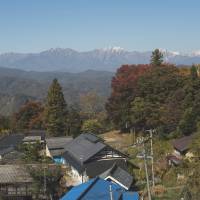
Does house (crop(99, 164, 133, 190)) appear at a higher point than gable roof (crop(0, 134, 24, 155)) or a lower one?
higher

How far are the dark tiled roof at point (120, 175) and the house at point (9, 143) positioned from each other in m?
14.2

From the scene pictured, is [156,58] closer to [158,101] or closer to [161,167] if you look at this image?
[158,101]

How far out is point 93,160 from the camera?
28.9m

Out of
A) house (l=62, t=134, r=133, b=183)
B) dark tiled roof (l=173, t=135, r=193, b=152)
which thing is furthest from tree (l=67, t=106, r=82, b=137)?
dark tiled roof (l=173, t=135, r=193, b=152)

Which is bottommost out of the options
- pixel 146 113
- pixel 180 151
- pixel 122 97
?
pixel 180 151

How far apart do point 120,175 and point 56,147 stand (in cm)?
1319

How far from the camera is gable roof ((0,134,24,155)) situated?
3863 cm

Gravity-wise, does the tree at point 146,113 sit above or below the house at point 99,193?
above

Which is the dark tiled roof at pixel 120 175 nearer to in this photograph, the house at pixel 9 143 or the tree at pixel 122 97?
the house at pixel 9 143

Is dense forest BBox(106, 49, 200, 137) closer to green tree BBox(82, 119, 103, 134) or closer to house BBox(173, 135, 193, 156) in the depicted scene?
house BBox(173, 135, 193, 156)

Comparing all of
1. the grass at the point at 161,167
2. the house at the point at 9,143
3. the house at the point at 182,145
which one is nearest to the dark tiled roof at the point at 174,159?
the grass at the point at 161,167

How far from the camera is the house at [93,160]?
27948mm

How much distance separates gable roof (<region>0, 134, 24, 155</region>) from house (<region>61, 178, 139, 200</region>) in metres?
17.0

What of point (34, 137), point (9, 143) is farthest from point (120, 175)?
point (9, 143)
